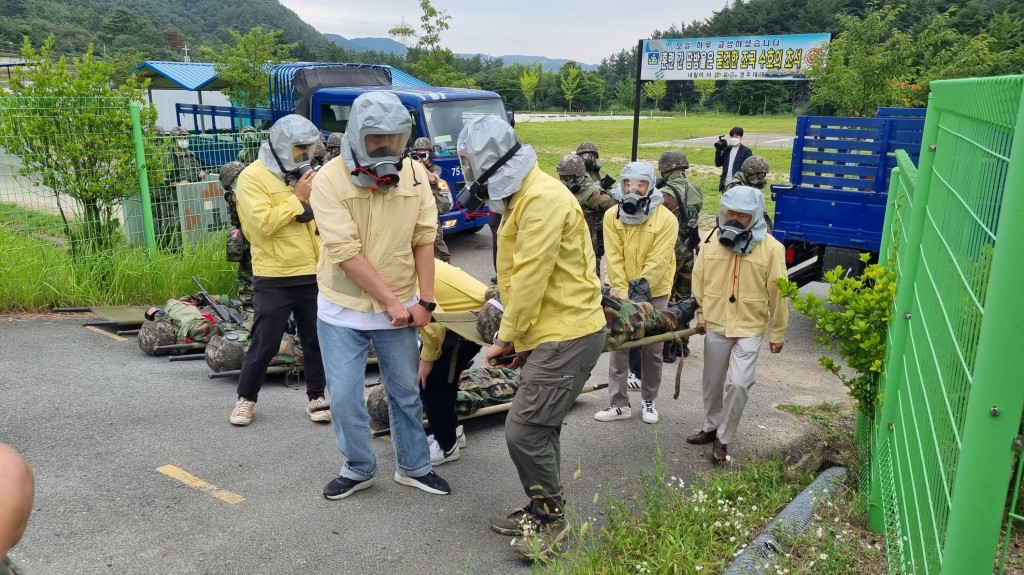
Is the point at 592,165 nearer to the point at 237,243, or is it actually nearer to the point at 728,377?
the point at 237,243

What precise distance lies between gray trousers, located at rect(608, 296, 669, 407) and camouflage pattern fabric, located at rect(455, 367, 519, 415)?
0.68m

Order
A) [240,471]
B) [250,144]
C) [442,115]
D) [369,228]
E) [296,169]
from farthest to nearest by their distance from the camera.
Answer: [442,115] < [250,144] < [296,169] < [240,471] < [369,228]

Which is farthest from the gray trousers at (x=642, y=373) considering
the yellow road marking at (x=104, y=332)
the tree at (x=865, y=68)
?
the tree at (x=865, y=68)

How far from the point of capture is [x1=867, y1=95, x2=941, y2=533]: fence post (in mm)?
3205

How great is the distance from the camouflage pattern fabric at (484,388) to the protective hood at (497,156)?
1.84 metres

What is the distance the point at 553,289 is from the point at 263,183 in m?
2.33

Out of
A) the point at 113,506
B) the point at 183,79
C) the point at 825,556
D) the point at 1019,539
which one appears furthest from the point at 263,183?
the point at 183,79

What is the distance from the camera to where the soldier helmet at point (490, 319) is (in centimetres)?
378

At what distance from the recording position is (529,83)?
62375 millimetres

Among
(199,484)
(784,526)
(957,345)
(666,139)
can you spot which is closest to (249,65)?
(666,139)

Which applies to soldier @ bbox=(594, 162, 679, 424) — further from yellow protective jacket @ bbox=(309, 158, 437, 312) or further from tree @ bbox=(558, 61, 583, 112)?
tree @ bbox=(558, 61, 583, 112)

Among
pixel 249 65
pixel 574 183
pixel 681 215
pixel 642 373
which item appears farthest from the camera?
pixel 249 65

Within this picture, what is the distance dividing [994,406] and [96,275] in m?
8.06

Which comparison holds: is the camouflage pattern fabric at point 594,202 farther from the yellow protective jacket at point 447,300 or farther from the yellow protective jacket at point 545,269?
the yellow protective jacket at point 545,269
